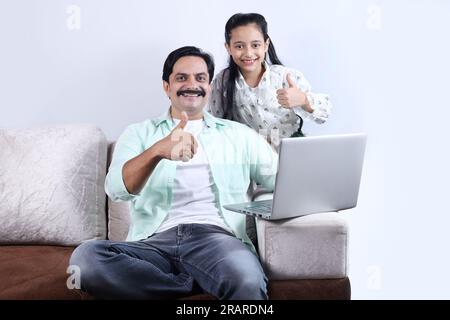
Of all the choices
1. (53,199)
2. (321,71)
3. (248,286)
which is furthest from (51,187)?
(321,71)

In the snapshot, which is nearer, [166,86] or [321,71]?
[166,86]

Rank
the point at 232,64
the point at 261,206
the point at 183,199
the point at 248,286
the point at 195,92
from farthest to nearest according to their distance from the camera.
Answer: the point at 232,64, the point at 195,92, the point at 183,199, the point at 261,206, the point at 248,286

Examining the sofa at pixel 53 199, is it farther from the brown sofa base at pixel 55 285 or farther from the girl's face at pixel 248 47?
the girl's face at pixel 248 47

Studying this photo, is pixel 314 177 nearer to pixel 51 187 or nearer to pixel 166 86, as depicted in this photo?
pixel 166 86

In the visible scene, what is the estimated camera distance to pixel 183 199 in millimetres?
1943

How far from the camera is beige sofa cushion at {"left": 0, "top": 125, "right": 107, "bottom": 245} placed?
6.82 ft

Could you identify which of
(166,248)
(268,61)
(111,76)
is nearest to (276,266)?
(166,248)

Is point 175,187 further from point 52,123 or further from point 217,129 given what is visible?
point 52,123

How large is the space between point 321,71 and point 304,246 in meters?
0.77

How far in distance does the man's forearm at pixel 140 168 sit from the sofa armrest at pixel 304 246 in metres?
0.36

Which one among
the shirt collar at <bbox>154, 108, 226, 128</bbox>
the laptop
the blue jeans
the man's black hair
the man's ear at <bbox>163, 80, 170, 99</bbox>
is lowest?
the blue jeans

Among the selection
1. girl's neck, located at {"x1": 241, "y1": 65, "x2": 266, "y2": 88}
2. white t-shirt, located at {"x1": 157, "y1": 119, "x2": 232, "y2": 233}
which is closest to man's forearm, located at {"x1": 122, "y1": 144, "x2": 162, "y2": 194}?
white t-shirt, located at {"x1": 157, "y1": 119, "x2": 232, "y2": 233}

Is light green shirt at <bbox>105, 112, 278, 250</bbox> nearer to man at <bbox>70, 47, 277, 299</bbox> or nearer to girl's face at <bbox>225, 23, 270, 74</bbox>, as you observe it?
man at <bbox>70, 47, 277, 299</bbox>

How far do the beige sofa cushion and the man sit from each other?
22 centimetres
